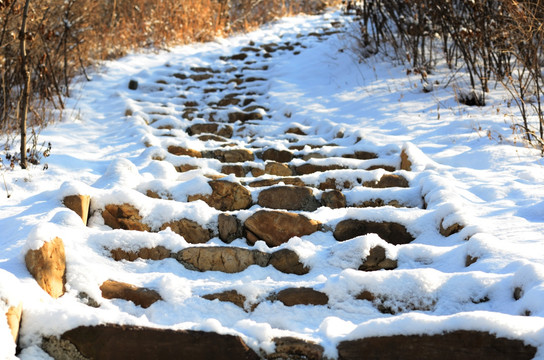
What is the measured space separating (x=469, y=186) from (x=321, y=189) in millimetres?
826

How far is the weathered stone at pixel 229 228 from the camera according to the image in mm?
2482

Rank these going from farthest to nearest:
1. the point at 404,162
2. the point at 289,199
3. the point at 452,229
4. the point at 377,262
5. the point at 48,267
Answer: the point at 404,162
the point at 289,199
the point at 452,229
the point at 377,262
the point at 48,267

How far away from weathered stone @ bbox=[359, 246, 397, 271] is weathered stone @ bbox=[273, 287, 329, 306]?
33 cm

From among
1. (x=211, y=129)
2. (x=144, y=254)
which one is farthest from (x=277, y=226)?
Answer: (x=211, y=129)

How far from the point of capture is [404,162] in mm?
3426

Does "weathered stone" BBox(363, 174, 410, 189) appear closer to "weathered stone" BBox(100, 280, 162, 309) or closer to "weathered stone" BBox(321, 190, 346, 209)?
"weathered stone" BBox(321, 190, 346, 209)

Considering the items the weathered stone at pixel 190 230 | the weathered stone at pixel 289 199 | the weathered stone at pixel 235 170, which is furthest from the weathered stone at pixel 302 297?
the weathered stone at pixel 235 170

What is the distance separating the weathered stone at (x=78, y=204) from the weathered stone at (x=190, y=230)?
35 centimetres

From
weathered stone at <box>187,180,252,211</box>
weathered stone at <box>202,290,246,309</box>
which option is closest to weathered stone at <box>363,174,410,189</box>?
weathered stone at <box>187,180,252,211</box>

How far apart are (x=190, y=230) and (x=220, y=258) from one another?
0.34m

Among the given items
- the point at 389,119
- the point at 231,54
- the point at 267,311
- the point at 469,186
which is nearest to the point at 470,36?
the point at 389,119

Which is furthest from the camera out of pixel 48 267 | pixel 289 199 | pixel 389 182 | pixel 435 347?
pixel 389 182

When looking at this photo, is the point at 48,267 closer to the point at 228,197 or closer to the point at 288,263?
the point at 288,263

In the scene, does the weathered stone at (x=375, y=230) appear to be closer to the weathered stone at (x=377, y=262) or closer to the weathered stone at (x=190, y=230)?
the weathered stone at (x=377, y=262)
